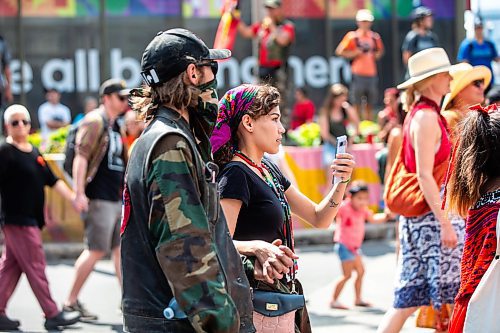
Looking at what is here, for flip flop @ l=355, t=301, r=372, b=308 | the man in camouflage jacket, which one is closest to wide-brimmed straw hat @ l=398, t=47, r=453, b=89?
the man in camouflage jacket

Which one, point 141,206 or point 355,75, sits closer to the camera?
point 141,206

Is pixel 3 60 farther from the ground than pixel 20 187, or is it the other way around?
pixel 3 60

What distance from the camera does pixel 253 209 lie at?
450 centimetres

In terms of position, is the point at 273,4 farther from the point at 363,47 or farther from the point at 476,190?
the point at 476,190

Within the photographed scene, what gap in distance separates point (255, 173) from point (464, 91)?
9.23 ft

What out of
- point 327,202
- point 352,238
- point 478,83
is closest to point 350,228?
point 352,238

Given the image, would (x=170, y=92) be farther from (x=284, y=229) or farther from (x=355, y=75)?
(x=355, y=75)

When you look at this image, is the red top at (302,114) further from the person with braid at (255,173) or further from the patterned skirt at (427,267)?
the person with braid at (255,173)

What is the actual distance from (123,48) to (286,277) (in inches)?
630

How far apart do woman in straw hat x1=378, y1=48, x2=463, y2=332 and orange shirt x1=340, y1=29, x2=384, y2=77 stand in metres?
9.92

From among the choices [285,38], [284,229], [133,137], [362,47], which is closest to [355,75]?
[362,47]

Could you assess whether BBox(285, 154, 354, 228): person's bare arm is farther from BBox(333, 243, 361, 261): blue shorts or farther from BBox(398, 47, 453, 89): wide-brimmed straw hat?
BBox(333, 243, 361, 261): blue shorts

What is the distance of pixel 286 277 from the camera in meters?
4.53

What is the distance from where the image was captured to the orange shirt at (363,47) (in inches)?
650
